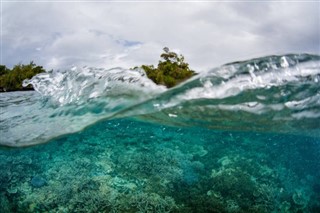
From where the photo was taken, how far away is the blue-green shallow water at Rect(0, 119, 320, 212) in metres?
9.80

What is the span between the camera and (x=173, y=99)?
8742mm

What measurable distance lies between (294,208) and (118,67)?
339 inches

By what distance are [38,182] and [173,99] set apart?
17.0 ft

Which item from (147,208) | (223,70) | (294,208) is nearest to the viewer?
(223,70)

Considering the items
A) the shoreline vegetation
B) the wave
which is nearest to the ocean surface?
the wave

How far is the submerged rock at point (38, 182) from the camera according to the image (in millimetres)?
10000

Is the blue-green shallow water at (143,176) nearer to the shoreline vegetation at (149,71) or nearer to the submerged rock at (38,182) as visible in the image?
the submerged rock at (38,182)

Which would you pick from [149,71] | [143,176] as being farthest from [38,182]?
[149,71]

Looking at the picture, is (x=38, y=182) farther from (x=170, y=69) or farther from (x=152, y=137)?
(x=170, y=69)

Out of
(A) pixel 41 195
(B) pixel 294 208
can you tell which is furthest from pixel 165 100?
(B) pixel 294 208

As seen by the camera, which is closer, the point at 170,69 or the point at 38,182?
the point at 38,182

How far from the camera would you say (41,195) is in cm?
974

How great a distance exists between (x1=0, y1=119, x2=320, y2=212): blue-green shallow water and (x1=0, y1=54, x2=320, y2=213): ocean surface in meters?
0.03

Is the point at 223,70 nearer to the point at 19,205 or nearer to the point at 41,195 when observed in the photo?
the point at 41,195
